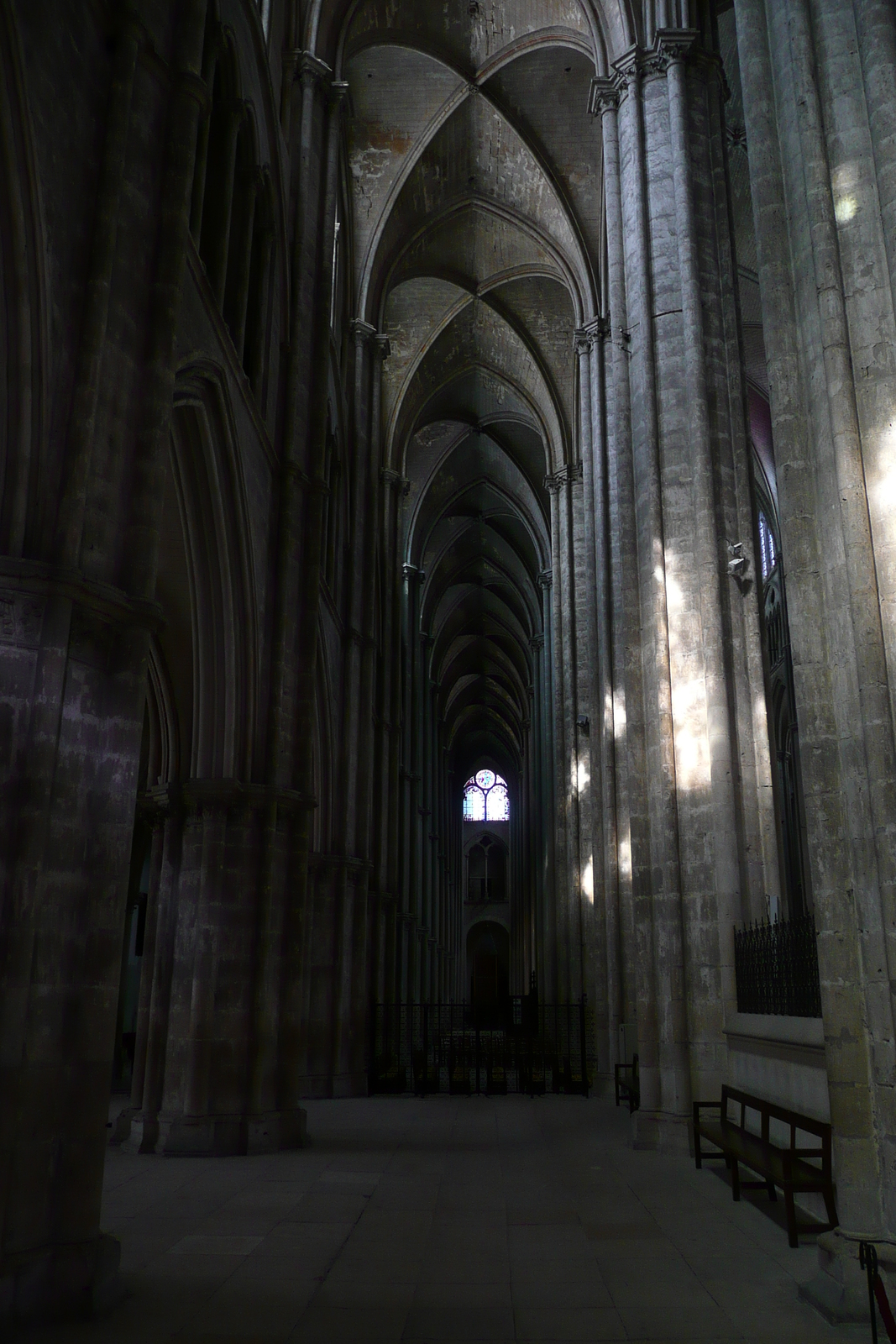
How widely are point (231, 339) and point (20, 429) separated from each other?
5550 mm

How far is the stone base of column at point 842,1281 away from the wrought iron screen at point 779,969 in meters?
2.57

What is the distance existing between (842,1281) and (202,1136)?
7.31 metres

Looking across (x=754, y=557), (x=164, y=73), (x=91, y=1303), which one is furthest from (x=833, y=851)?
(x=164, y=73)

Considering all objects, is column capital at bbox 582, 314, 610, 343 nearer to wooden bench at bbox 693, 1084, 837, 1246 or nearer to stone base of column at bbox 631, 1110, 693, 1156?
stone base of column at bbox 631, 1110, 693, 1156

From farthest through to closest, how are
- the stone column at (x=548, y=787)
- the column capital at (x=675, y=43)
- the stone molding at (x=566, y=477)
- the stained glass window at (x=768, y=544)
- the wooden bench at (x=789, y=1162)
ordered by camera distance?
the stone column at (x=548, y=787) → the stone molding at (x=566, y=477) → the stained glass window at (x=768, y=544) → the column capital at (x=675, y=43) → the wooden bench at (x=789, y=1162)

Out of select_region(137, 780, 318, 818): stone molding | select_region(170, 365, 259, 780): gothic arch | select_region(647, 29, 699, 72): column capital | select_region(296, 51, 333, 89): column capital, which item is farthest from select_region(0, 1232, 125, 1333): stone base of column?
select_region(296, 51, 333, 89): column capital

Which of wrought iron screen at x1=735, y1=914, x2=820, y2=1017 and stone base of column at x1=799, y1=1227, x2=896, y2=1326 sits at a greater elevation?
wrought iron screen at x1=735, y1=914, x2=820, y2=1017

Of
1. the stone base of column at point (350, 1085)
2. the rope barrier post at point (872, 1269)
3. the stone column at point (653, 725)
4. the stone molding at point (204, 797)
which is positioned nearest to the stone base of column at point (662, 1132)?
the stone column at point (653, 725)

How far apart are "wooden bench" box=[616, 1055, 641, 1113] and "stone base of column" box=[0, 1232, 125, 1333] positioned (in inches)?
307

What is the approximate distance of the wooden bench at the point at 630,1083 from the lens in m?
13.1

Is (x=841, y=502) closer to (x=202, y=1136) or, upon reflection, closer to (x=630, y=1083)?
(x=202, y=1136)

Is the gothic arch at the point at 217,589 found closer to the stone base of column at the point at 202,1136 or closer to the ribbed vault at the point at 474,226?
the stone base of column at the point at 202,1136

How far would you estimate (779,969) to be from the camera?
30.2ft

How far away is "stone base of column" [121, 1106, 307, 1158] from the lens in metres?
10.7
